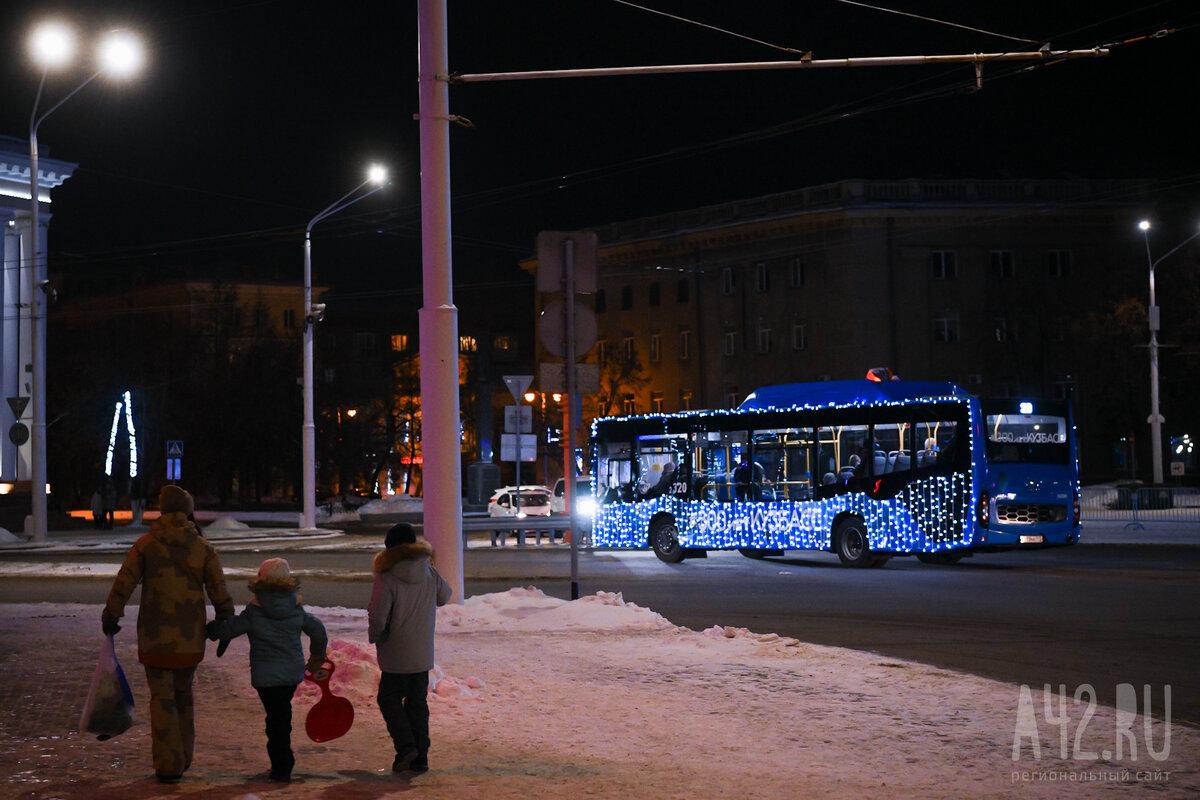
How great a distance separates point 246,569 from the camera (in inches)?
1075

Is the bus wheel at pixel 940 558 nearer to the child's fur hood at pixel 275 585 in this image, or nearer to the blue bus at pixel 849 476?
the blue bus at pixel 849 476

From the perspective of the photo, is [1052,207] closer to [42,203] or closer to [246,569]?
[42,203]

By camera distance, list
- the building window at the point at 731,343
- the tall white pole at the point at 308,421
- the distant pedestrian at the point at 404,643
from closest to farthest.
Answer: the distant pedestrian at the point at 404,643
the tall white pole at the point at 308,421
the building window at the point at 731,343

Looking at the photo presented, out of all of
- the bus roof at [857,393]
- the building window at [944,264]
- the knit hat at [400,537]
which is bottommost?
the knit hat at [400,537]

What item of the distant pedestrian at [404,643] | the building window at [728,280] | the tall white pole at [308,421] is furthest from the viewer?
the building window at [728,280]

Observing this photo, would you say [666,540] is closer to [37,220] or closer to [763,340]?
[37,220]

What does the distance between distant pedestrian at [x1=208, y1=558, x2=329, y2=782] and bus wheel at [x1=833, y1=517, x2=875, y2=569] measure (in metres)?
19.8

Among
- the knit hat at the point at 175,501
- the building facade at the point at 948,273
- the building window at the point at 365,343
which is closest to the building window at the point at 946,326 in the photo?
the building facade at the point at 948,273

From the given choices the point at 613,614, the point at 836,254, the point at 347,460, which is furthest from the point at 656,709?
the point at 347,460

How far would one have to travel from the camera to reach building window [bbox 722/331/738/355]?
7731 cm

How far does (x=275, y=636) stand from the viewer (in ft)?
27.2

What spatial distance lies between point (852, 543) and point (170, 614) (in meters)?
20.4

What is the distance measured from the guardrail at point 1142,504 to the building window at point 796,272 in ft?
76.7

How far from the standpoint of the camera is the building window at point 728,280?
76312 millimetres
